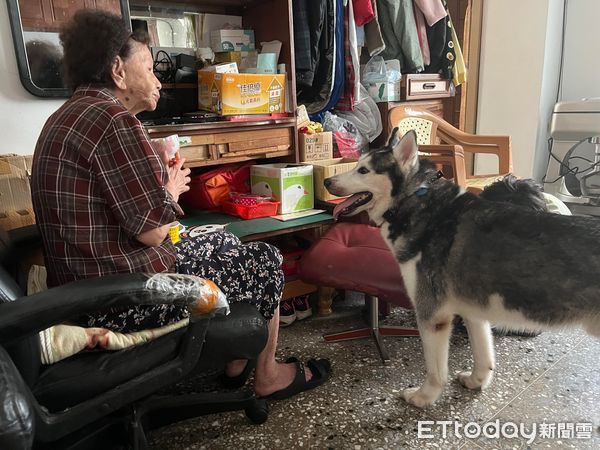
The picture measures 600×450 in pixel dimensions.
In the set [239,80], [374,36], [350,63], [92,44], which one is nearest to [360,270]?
[239,80]

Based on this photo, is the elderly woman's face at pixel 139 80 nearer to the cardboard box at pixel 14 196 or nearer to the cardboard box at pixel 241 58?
the cardboard box at pixel 14 196

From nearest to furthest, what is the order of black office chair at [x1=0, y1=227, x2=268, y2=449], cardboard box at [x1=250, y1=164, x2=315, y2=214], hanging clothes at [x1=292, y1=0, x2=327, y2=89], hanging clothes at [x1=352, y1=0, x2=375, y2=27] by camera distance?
1. black office chair at [x1=0, y1=227, x2=268, y2=449]
2. cardboard box at [x1=250, y1=164, x2=315, y2=214]
3. hanging clothes at [x1=292, y1=0, x2=327, y2=89]
4. hanging clothes at [x1=352, y1=0, x2=375, y2=27]

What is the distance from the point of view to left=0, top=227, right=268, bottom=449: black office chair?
749 millimetres

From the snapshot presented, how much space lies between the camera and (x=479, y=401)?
1591 mm

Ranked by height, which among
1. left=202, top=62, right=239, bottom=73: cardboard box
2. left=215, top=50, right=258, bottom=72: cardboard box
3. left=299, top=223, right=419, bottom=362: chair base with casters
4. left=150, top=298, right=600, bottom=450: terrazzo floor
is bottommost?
left=150, top=298, right=600, bottom=450: terrazzo floor

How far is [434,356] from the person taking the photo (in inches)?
59.6

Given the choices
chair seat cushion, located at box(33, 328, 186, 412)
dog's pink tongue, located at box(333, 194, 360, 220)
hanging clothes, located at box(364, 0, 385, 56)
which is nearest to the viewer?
chair seat cushion, located at box(33, 328, 186, 412)

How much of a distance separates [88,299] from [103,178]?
0.36 m

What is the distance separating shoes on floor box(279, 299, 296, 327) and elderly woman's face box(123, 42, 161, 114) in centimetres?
122

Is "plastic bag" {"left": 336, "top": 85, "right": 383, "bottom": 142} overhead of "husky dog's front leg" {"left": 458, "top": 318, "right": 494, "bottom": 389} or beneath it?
overhead

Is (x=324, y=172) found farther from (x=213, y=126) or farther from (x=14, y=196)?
(x=14, y=196)

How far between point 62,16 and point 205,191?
2.94 ft

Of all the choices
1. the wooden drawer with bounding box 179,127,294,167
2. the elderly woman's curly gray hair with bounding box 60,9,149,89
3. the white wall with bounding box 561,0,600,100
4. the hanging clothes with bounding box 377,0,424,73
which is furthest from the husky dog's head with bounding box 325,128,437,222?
the white wall with bounding box 561,0,600,100

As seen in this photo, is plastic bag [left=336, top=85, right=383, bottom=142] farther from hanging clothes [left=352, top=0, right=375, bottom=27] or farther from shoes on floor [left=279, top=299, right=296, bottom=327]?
shoes on floor [left=279, top=299, right=296, bottom=327]
